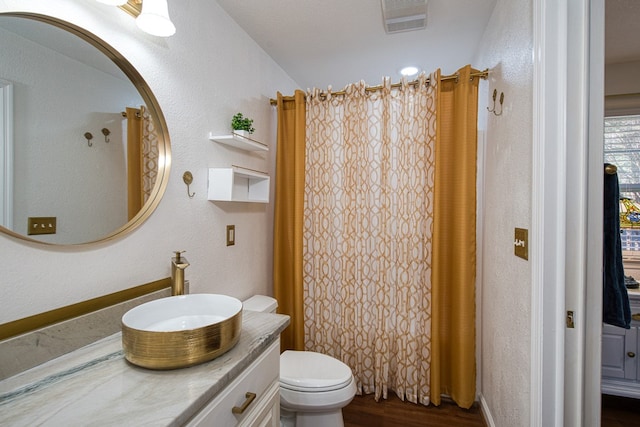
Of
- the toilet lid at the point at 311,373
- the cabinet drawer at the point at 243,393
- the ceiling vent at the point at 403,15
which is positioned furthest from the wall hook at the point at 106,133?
the ceiling vent at the point at 403,15

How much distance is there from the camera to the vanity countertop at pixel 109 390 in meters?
0.63

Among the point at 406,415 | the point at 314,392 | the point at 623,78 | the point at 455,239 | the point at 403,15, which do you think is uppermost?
the point at 403,15

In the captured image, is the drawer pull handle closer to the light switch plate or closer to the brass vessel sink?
the brass vessel sink

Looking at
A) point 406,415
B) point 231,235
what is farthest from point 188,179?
point 406,415

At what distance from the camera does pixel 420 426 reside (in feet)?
5.76

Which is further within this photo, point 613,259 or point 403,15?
point 403,15

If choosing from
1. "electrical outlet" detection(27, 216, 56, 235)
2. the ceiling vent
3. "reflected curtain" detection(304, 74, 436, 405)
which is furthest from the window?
"electrical outlet" detection(27, 216, 56, 235)

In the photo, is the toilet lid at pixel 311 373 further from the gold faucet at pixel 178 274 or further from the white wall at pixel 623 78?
the white wall at pixel 623 78

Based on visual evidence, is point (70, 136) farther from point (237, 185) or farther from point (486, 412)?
point (486, 412)

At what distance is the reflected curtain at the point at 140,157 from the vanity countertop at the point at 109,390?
21.1 inches

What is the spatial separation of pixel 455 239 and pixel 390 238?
1.31 feet

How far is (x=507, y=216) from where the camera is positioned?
57.1 inches

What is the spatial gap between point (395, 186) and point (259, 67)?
1268mm

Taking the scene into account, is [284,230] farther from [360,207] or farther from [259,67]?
[259,67]
